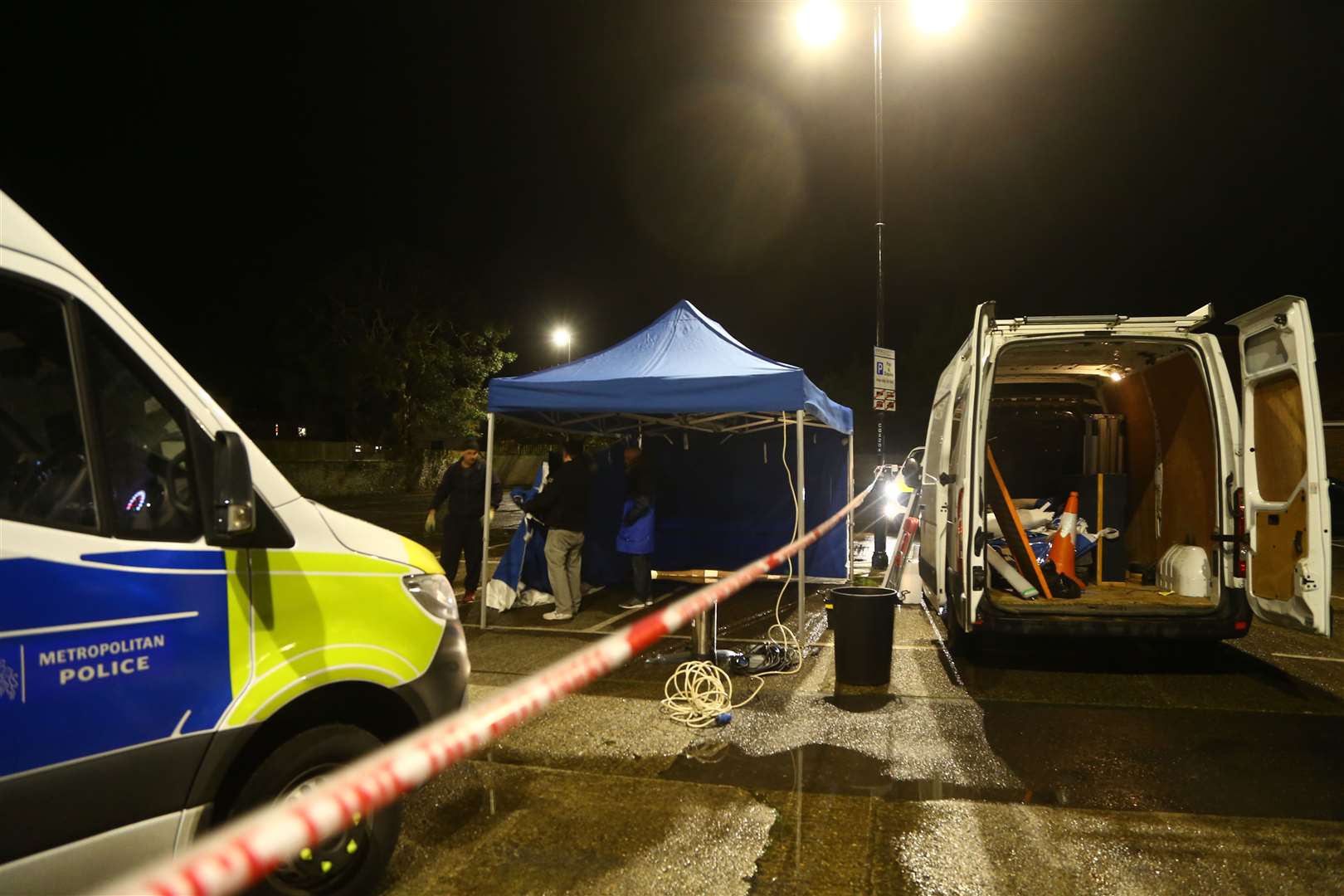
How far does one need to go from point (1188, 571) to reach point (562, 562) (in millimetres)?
5257

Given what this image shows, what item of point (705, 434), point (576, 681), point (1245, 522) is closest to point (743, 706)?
point (576, 681)

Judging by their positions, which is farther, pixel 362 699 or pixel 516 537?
pixel 516 537

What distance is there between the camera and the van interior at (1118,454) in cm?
604

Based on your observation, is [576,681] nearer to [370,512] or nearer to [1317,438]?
[1317,438]

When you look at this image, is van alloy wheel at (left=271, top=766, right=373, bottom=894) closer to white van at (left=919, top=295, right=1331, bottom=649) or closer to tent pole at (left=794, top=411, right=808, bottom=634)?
white van at (left=919, top=295, right=1331, bottom=649)

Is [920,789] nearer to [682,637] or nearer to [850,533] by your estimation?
[682,637]

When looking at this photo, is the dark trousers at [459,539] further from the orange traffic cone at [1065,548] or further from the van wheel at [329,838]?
the van wheel at [329,838]

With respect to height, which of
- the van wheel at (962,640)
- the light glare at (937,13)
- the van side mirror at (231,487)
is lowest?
the van wheel at (962,640)

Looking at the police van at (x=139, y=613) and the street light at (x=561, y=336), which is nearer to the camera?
the police van at (x=139, y=613)

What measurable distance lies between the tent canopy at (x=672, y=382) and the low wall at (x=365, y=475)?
2088cm

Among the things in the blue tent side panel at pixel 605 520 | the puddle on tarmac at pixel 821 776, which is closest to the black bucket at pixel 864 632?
the puddle on tarmac at pixel 821 776

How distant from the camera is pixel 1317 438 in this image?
4.88 m

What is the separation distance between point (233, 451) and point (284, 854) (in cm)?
116

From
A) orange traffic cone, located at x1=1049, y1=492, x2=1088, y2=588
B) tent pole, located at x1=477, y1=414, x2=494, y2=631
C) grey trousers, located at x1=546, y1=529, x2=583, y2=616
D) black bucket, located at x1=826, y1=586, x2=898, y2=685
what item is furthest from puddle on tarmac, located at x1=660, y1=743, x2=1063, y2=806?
grey trousers, located at x1=546, y1=529, x2=583, y2=616
